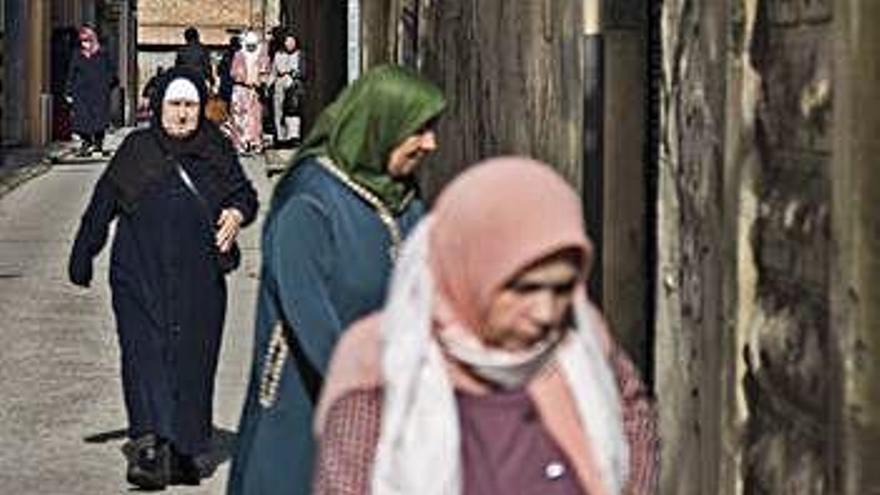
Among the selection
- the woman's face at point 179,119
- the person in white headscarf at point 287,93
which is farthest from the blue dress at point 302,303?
the person in white headscarf at point 287,93

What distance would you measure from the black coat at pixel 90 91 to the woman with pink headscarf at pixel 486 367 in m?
26.6

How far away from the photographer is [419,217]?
16.8 ft

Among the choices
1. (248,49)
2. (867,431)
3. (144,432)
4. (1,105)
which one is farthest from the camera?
Result: (1,105)

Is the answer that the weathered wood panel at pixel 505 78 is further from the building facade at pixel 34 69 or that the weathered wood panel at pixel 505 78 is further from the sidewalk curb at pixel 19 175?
the building facade at pixel 34 69

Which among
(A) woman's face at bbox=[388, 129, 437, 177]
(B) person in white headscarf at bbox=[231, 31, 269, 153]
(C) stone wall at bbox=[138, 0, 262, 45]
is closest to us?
(A) woman's face at bbox=[388, 129, 437, 177]

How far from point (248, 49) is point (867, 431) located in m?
24.9

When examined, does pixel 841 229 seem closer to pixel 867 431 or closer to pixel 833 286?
pixel 833 286

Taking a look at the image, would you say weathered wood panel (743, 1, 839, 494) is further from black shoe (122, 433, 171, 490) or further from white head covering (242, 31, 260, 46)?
white head covering (242, 31, 260, 46)

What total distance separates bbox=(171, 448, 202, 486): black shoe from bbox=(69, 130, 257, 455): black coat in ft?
0.22

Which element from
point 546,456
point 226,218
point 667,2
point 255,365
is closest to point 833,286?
point 255,365

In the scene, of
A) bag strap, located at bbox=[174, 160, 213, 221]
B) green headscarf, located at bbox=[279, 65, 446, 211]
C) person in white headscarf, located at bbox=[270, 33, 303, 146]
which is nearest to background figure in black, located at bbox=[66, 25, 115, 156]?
person in white headscarf, located at bbox=[270, 33, 303, 146]

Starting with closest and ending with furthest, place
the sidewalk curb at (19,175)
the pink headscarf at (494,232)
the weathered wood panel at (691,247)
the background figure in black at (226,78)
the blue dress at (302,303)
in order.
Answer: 1. the pink headscarf at (494,232)
2. the blue dress at (302,303)
3. the weathered wood panel at (691,247)
4. the sidewalk curb at (19,175)
5. the background figure in black at (226,78)

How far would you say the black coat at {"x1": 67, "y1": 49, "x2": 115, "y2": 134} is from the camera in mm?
29688

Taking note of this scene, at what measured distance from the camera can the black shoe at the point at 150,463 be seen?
8.39 metres
